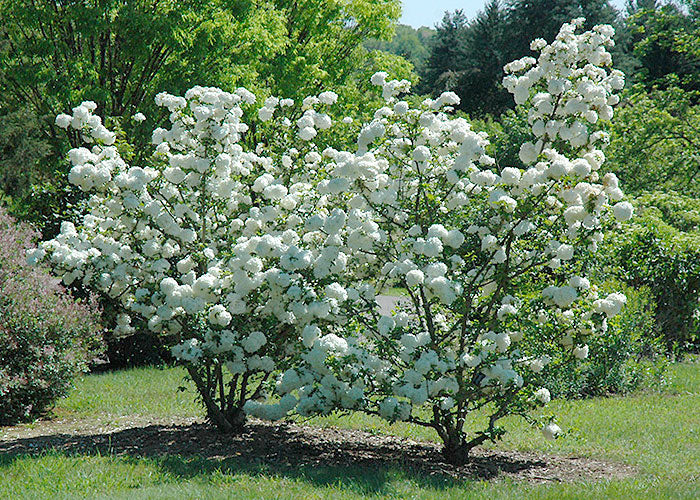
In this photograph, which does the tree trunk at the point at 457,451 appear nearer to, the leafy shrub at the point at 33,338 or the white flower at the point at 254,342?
the white flower at the point at 254,342

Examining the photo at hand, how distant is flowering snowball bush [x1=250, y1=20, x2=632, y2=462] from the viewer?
17.0 ft

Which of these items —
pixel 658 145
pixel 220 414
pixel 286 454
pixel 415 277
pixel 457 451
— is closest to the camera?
pixel 415 277

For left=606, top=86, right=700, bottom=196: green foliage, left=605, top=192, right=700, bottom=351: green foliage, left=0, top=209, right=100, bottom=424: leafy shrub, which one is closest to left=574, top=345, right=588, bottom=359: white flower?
left=0, top=209, right=100, bottom=424: leafy shrub

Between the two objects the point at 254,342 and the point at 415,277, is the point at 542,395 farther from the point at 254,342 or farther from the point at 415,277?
the point at 254,342

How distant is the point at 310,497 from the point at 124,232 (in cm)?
316

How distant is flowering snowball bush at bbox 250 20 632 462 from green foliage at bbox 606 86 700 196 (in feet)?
41.1

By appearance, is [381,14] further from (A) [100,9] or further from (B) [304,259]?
(B) [304,259]

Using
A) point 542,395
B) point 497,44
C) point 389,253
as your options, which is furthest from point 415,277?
point 497,44

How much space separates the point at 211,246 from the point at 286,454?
6.23ft

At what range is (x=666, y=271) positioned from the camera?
1161 cm

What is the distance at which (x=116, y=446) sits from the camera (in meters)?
6.23

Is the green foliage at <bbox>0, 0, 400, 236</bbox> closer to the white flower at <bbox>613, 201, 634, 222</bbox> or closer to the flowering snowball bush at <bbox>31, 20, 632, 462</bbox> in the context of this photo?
the flowering snowball bush at <bbox>31, 20, 632, 462</bbox>

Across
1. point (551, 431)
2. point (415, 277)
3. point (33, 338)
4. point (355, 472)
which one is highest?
point (415, 277)

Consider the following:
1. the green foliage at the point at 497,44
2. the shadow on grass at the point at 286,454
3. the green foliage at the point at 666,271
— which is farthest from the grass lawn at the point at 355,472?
the green foliage at the point at 497,44
